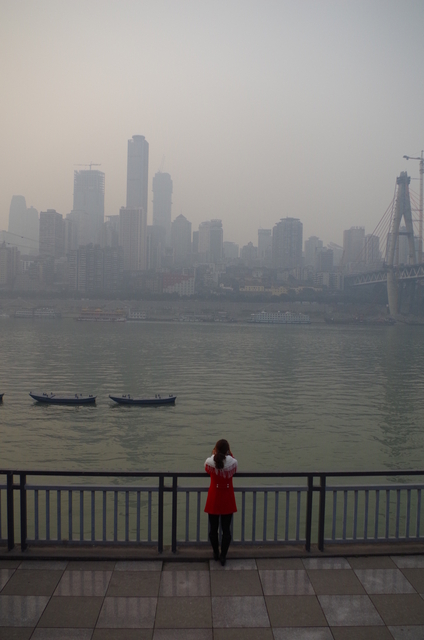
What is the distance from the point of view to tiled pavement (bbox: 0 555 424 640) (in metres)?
3.32

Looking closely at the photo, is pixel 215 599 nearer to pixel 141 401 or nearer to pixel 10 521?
pixel 10 521

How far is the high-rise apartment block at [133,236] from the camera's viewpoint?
185 m

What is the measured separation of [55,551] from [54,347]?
44637mm

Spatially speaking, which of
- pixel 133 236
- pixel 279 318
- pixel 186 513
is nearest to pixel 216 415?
pixel 186 513

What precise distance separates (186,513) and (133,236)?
187981 mm

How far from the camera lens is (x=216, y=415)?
1967 cm

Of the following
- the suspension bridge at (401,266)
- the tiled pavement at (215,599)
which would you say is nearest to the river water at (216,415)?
the tiled pavement at (215,599)

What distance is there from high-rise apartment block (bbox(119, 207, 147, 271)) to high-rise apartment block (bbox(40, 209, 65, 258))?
22679 mm

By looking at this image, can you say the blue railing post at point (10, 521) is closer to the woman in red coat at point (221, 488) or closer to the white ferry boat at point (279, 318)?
the woman in red coat at point (221, 488)

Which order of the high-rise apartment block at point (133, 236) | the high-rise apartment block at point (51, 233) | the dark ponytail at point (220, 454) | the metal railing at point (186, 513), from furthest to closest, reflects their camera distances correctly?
the high-rise apartment block at point (133, 236) → the high-rise apartment block at point (51, 233) → the metal railing at point (186, 513) → the dark ponytail at point (220, 454)

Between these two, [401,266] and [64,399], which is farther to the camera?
[401,266]

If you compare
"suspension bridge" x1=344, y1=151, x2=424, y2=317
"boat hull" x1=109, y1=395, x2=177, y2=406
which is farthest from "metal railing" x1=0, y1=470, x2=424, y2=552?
"suspension bridge" x1=344, y1=151, x2=424, y2=317

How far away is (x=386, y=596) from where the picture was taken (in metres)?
3.71

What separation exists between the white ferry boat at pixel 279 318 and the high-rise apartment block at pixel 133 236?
7747 centimetres
